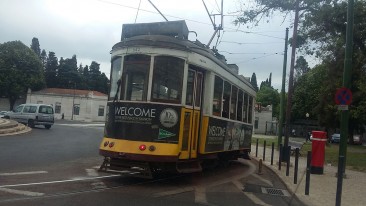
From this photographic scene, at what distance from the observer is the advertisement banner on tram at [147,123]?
34.6ft

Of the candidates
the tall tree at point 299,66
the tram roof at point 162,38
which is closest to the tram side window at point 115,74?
the tram roof at point 162,38

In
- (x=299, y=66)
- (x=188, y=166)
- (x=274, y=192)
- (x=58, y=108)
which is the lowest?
(x=274, y=192)

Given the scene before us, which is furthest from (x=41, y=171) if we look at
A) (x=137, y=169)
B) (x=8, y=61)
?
(x=8, y=61)

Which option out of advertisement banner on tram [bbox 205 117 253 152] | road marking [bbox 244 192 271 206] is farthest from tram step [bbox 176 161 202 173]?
road marking [bbox 244 192 271 206]

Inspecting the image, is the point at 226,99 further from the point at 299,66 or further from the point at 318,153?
the point at 299,66

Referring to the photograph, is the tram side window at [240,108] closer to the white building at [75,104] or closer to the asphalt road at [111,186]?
the asphalt road at [111,186]

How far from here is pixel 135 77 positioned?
11.0 m

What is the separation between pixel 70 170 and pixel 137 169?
2965 mm

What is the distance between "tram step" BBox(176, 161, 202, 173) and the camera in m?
11.0

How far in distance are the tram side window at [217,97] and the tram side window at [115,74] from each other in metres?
2.65

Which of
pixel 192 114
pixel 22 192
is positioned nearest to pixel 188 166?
pixel 192 114

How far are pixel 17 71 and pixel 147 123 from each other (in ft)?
240

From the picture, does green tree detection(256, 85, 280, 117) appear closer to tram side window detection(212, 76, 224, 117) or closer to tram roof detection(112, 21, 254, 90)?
tram side window detection(212, 76, 224, 117)

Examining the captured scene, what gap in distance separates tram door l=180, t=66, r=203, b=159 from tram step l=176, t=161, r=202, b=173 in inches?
8.8
